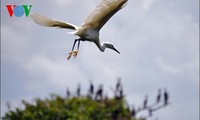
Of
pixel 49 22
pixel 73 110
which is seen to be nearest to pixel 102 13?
pixel 49 22

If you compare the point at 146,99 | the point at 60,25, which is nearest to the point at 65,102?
the point at 146,99

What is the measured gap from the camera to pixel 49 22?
11.7 m

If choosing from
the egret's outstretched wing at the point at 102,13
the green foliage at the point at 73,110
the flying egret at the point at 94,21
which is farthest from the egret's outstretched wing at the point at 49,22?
the green foliage at the point at 73,110

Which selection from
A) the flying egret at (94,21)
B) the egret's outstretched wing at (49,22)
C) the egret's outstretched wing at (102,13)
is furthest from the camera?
the egret's outstretched wing at (49,22)

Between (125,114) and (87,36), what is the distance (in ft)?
106

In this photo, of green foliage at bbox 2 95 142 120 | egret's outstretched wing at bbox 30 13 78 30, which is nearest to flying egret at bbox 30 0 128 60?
egret's outstretched wing at bbox 30 13 78 30

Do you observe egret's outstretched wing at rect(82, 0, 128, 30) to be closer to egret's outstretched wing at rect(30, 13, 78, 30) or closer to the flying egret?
the flying egret

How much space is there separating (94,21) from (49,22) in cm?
94

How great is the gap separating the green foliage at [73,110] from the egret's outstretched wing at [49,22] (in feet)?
96.4

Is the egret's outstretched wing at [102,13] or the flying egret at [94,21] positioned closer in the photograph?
the flying egret at [94,21]

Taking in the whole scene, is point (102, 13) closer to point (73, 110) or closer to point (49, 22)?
point (49, 22)

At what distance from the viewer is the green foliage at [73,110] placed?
4175 cm

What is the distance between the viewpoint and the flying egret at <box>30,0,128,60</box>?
10.9m

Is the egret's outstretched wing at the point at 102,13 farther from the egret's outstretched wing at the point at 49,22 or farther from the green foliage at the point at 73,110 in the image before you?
the green foliage at the point at 73,110
